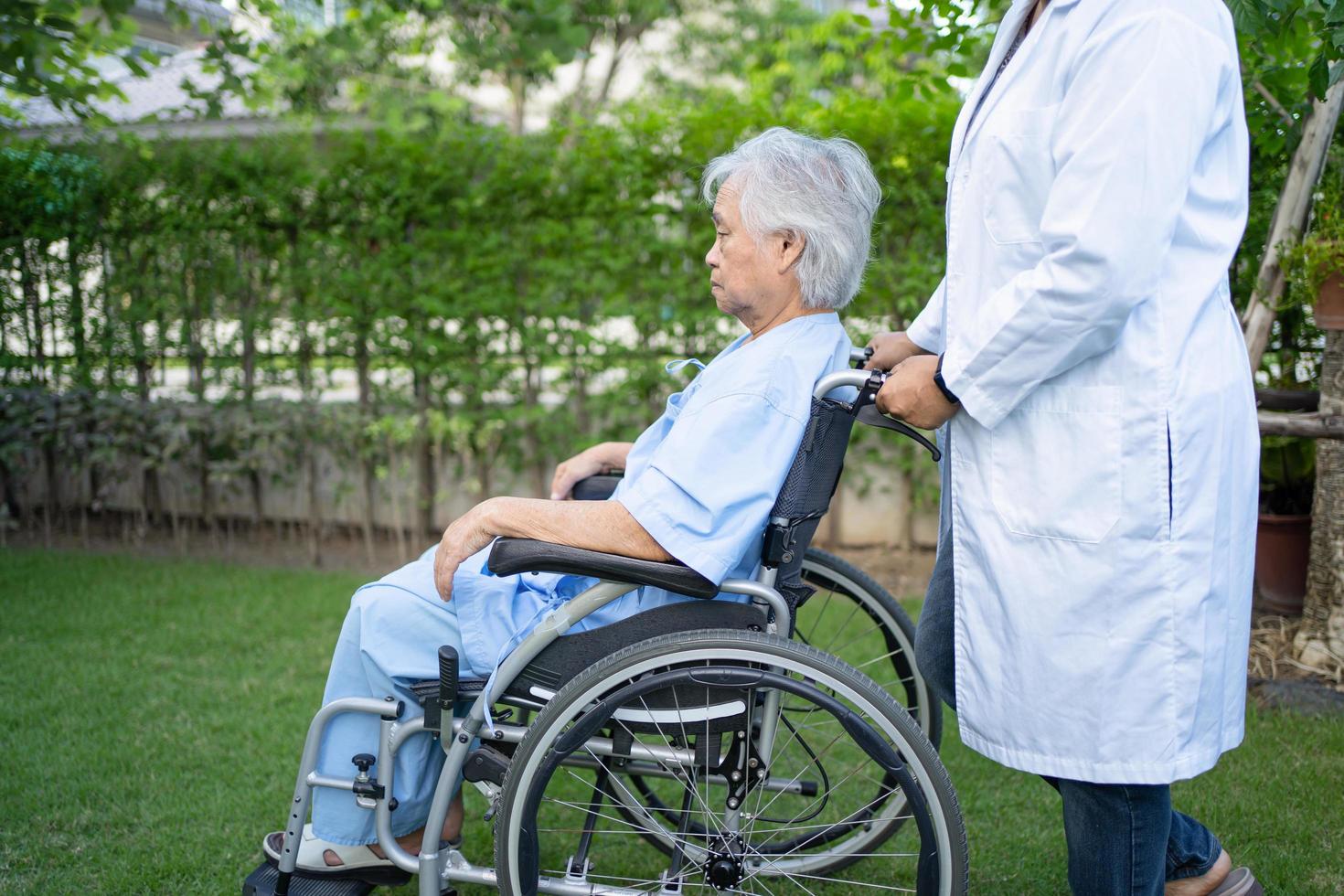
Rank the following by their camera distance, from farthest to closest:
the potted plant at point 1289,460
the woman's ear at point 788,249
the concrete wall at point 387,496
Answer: the concrete wall at point 387,496
the potted plant at point 1289,460
the woman's ear at point 788,249

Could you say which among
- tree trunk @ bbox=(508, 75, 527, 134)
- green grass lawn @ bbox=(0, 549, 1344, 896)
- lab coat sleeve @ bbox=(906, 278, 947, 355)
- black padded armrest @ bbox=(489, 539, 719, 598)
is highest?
tree trunk @ bbox=(508, 75, 527, 134)

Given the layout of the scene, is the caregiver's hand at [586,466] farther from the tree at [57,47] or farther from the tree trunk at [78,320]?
the tree trunk at [78,320]

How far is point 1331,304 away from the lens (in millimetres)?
3090

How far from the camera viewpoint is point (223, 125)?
284 inches

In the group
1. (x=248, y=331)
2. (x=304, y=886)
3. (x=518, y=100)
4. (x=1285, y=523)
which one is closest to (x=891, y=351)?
(x=304, y=886)

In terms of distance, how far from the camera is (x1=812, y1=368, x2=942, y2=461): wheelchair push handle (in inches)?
67.7

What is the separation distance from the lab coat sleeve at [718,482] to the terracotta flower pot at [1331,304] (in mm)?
2129

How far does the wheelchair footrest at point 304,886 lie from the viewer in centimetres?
197

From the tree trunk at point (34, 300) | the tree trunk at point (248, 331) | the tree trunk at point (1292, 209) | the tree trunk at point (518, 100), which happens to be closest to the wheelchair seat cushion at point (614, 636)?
the tree trunk at point (1292, 209)

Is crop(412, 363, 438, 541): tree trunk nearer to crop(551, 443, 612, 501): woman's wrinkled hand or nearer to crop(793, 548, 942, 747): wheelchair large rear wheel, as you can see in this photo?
crop(551, 443, 612, 501): woman's wrinkled hand

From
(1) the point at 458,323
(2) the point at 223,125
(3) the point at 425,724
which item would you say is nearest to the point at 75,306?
(1) the point at 458,323

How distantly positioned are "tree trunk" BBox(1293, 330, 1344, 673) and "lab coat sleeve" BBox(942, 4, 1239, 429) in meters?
2.02

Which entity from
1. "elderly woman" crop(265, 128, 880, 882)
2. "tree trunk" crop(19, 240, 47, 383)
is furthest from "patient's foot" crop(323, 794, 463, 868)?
"tree trunk" crop(19, 240, 47, 383)

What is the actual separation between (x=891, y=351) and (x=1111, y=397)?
1.94ft
